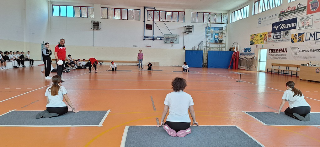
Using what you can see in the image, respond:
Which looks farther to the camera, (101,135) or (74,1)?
(74,1)

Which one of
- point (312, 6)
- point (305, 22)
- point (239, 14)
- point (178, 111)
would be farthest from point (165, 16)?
point (178, 111)

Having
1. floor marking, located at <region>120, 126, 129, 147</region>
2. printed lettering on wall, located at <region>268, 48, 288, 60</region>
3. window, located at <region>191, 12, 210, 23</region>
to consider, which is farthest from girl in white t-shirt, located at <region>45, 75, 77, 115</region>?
window, located at <region>191, 12, 210, 23</region>

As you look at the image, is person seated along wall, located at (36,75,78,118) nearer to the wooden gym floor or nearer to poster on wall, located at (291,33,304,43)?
the wooden gym floor

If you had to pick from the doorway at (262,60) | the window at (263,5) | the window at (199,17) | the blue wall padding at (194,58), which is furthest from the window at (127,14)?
the doorway at (262,60)

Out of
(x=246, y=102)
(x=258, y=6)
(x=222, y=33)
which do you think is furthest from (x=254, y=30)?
(x=246, y=102)

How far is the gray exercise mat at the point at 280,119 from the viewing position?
422 centimetres

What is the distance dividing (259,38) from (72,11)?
20520 mm

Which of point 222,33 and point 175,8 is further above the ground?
point 175,8

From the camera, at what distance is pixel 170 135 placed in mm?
3381

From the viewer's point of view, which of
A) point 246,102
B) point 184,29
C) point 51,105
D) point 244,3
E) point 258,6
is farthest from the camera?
point 184,29

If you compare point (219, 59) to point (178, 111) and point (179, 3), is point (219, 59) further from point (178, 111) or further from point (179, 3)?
point (178, 111)

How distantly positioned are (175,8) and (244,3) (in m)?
7.95

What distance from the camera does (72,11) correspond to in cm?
2572

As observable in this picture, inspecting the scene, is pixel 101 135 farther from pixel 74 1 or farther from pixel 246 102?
pixel 74 1
